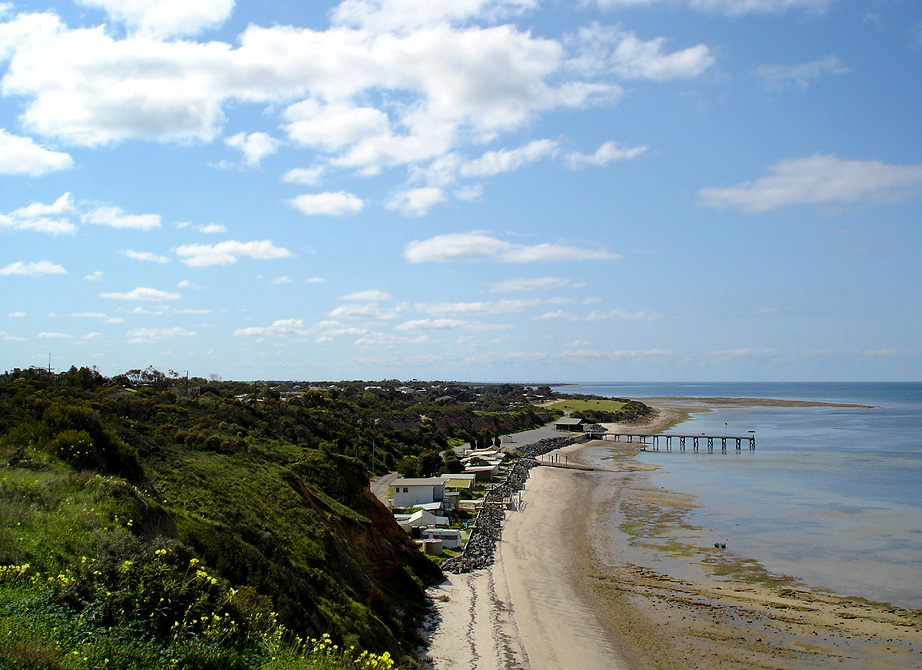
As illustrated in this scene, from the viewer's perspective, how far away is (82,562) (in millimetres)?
8625

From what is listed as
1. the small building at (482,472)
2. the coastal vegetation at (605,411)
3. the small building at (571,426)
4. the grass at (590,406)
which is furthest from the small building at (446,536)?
the grass at (590,406)

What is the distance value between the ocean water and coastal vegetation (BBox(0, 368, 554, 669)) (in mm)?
19084

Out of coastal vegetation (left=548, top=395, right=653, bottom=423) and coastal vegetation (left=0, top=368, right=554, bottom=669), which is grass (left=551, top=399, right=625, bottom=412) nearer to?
coastal vegetation (left=548, top=395, right=653, bottom=423)

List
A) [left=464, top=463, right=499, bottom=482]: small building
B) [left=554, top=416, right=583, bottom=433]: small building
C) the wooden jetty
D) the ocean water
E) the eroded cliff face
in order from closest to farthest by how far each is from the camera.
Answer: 1. the eroded cliff face
2. the ocean water
3. [left=464, top=463, right=499, bottom=482]: small building
4. the wooden jetty
5. [left=554, top=416, right=583, bottom=433]: small building

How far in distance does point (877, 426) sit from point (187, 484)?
11734 cm

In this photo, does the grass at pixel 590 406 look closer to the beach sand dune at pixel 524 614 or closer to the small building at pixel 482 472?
the small building at pixel 482 472

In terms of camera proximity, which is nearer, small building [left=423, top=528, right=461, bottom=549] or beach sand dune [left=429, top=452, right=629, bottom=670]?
beach sand dune [left=429, top=452, right=629, bottom=670]

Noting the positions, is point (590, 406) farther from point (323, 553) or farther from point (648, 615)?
point (323, 553)

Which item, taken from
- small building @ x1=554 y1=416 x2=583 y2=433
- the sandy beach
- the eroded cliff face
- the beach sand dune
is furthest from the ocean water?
small building @ x1=554 y1=416 x2=583 y2=433

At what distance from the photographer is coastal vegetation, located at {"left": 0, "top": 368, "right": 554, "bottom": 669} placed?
25.2 feet

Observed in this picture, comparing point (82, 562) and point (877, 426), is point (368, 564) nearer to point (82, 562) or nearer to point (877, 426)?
point (82, 562)

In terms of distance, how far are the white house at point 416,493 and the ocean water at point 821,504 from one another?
16.7 metres

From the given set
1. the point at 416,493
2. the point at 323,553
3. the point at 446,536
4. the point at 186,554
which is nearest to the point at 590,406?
the point at 416,493

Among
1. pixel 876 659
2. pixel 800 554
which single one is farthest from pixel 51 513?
pixel 800 554
